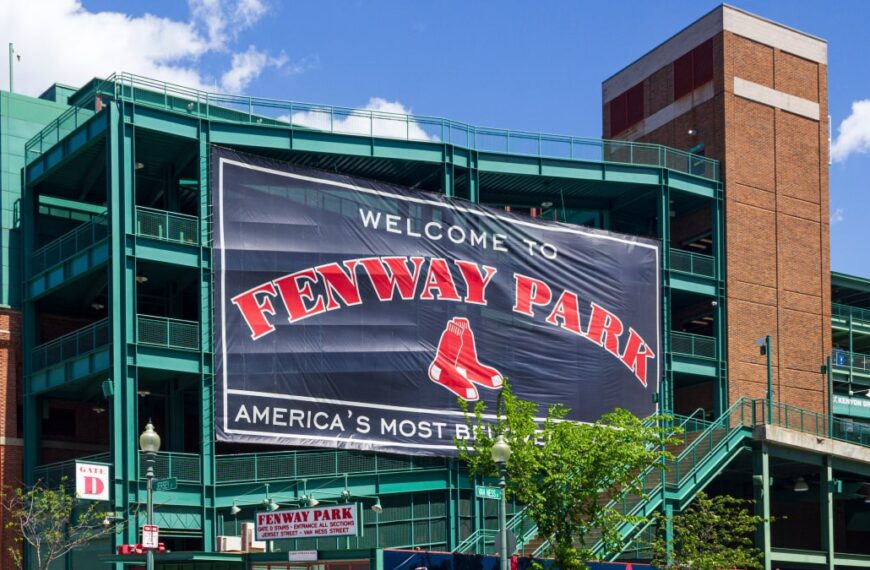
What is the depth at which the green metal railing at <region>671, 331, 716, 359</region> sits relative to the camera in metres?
56.7

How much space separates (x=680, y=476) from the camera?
47.9 meters

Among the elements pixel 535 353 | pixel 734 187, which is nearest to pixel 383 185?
pixel 535 353

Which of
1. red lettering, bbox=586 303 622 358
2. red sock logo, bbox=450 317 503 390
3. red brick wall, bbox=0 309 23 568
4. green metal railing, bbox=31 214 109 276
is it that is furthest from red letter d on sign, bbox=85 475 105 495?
red lettering, bbox=586 303 622 358

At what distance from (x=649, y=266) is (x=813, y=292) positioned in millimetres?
9676

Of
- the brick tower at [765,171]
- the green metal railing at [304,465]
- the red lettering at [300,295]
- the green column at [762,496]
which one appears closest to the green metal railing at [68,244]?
the red lettering at [300,295]

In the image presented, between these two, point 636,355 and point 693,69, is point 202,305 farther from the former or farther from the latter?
point 693,69

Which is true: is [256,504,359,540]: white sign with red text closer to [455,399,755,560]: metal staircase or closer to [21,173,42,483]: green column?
[455,399,755,560]: metal staircase

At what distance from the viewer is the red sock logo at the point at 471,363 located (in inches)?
1983

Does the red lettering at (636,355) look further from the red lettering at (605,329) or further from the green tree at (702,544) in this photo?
the green tree at (702,544)

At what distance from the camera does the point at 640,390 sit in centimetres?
5453

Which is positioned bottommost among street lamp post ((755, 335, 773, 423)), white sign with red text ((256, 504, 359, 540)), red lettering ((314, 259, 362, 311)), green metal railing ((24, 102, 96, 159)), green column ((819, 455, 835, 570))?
green column ((819, 455, 835, 570))

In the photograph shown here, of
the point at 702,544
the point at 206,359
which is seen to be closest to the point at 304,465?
the point at 206,359

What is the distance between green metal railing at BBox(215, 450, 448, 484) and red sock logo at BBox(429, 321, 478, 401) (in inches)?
112

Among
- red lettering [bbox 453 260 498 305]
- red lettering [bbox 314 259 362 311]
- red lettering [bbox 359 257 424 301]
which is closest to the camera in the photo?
red lettering [bbox 314 259 362 311]
